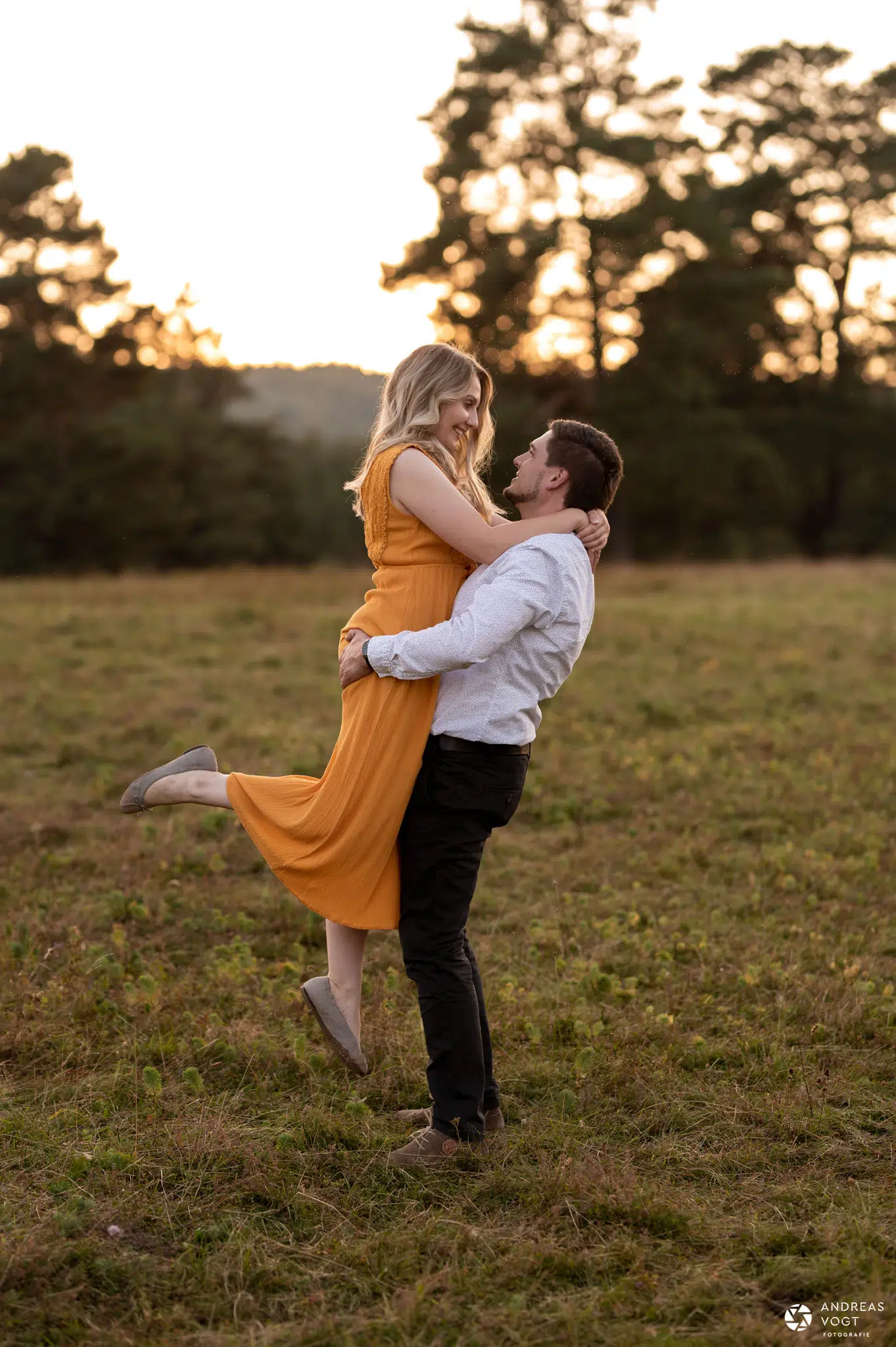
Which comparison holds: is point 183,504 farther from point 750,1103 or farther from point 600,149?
point 750,1103

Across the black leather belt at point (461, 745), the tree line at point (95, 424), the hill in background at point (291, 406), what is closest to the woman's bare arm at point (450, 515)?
the black leather belt at point (461, 745)

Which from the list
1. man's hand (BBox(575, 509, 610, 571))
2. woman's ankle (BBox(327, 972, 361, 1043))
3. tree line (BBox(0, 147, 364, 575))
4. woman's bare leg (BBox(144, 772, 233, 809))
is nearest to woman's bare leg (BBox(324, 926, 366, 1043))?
woman's ankle (BBox(327, 972, 361, 1043))

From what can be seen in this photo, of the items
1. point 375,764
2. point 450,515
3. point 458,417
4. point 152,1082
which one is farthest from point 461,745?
point 152,1082

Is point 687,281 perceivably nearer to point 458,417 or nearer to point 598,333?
point 598,333

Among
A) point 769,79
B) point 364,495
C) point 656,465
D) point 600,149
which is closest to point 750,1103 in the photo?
point 364,495

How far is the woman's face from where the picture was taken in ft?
12.6

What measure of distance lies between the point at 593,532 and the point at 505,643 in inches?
18.1

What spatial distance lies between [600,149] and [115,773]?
26791mm

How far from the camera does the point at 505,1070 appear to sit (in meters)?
4.55

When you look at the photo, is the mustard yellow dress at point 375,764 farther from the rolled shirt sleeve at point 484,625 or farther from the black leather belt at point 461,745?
the rolled shirt sleeve at point 484,625

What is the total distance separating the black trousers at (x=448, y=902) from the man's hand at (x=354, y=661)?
11.9 inches

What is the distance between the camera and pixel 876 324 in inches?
1564

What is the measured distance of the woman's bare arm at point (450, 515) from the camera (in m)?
3.68

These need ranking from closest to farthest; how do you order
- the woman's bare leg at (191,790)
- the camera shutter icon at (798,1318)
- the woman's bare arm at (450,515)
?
the camera shutter icon at (798,1318)
the woman's bare arm at (450,515)
the woman's bare leg at (191,790)
